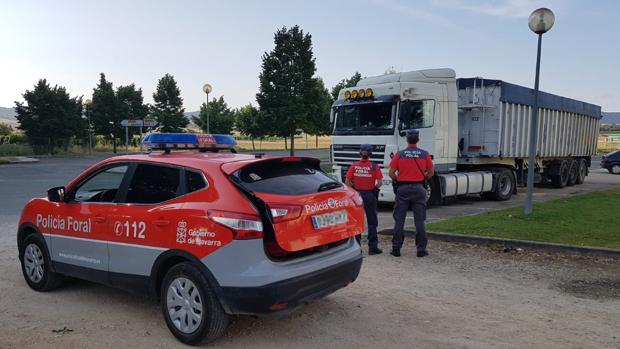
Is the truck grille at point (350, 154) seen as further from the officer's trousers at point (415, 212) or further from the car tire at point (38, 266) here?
the car tire at point (38, 266)

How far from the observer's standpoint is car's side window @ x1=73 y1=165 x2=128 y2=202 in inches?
187

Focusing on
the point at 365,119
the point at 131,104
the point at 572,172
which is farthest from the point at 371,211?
the point at 131,104

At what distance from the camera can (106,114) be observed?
44219 millimetres

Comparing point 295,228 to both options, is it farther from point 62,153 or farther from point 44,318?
point 62,153

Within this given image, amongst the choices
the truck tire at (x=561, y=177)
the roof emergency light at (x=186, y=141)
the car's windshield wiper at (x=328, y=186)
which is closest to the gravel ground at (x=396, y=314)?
the car's windshield wiper at (x=328, y=186)

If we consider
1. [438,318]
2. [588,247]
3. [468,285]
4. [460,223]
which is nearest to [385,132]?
[460,223]

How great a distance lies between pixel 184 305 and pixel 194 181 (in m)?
1.04

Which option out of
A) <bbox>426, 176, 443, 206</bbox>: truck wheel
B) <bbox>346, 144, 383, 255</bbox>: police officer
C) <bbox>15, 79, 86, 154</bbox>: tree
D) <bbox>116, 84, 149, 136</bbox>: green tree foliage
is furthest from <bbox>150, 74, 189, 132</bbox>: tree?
<bbox>346, 144, 383, 255</bbox>: police officer

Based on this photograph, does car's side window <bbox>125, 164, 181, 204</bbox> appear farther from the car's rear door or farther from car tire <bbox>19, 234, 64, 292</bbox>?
car tire <bbox>19, 234, 64, 292</bbox>

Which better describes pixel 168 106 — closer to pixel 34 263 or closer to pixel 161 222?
pixel 34 263

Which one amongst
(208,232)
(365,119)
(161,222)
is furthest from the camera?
(365,119)

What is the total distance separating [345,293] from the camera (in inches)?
211

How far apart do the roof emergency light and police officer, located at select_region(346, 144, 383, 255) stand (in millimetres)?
2275

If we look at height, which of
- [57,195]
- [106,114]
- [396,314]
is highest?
[106,114]
